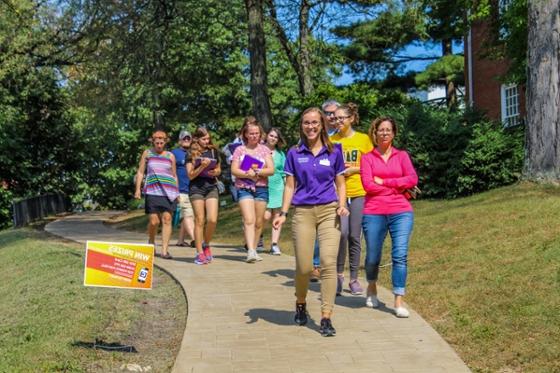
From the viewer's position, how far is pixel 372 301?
7453mm

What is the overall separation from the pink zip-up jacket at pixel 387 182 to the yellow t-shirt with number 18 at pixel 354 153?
554mm

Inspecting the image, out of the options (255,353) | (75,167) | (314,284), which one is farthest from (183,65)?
(255,353)

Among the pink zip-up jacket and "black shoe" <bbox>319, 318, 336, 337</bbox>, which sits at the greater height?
the pink zip-up jacket

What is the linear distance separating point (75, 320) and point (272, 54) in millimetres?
32006

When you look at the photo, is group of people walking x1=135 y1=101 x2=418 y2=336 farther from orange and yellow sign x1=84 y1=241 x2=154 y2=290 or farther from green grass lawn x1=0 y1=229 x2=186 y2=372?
green grass lawn x1=0 y1=229 x2=186 y2=372

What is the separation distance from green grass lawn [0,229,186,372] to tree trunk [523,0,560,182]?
24.7 feet

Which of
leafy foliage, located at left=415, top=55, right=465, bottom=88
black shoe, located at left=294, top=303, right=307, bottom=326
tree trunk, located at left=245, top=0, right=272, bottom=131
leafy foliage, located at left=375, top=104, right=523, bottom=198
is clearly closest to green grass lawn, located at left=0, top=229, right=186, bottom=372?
black shoe, located at left=294, top=303, right=307, bottom=326

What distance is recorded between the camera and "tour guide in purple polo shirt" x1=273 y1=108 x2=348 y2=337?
6359 mm

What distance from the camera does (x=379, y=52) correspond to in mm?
41219

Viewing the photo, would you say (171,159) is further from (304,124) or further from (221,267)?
(304,124)

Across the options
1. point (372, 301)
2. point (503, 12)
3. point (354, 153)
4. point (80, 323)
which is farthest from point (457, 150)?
point (80, 323)

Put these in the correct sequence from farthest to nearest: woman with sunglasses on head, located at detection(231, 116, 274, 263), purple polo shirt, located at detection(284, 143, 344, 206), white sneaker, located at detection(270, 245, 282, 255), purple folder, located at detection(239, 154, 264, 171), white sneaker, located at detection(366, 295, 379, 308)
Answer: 1. white sneaker, located at detection(270, 245, 282, 255)
2. purple folder, located at detection(239, 154, 264, 171)
3. woman with sunglasses on head, located at detection(231, 116, 274, 263)
4. white sneaker, located at detection(366, 295, 379, 308)
5. purple polo shirt, located at detection(284, 143, 344, 206)

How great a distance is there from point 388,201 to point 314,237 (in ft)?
3.11

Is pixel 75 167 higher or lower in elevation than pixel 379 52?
lower
